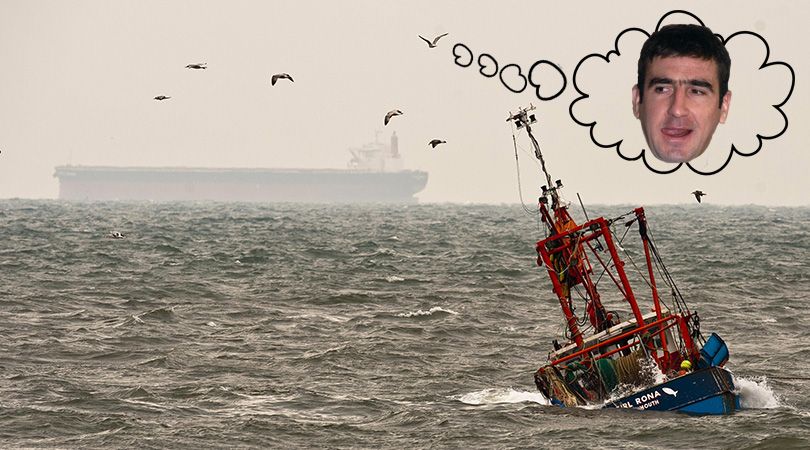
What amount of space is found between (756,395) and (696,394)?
9.97 feet

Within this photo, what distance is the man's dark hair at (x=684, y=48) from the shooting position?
22.8 meters

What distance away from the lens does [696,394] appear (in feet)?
83.8

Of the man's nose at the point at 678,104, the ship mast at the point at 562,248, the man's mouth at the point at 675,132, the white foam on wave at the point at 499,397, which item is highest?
the man's nose at the point at 678,104

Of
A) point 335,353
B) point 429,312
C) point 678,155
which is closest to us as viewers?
point 678,155

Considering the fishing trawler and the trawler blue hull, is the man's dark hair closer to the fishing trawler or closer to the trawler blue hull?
the fishing trawler

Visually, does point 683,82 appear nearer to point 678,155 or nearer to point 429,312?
point 678,155

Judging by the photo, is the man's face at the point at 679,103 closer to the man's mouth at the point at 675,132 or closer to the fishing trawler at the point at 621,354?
the man's mouth at the point at 675,132

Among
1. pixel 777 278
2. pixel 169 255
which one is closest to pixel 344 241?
pixel 169 255

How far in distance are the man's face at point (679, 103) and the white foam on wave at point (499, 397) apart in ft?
25.5

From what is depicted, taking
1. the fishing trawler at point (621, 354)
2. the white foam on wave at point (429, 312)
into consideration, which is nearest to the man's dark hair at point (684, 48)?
the fishing trawler at point (621, 354)

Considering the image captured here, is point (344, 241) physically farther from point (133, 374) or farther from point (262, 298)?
point (133, 374)

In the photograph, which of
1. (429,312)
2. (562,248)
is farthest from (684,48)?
(429,312)

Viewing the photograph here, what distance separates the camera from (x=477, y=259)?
69.9 m

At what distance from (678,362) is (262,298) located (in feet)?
81.1
